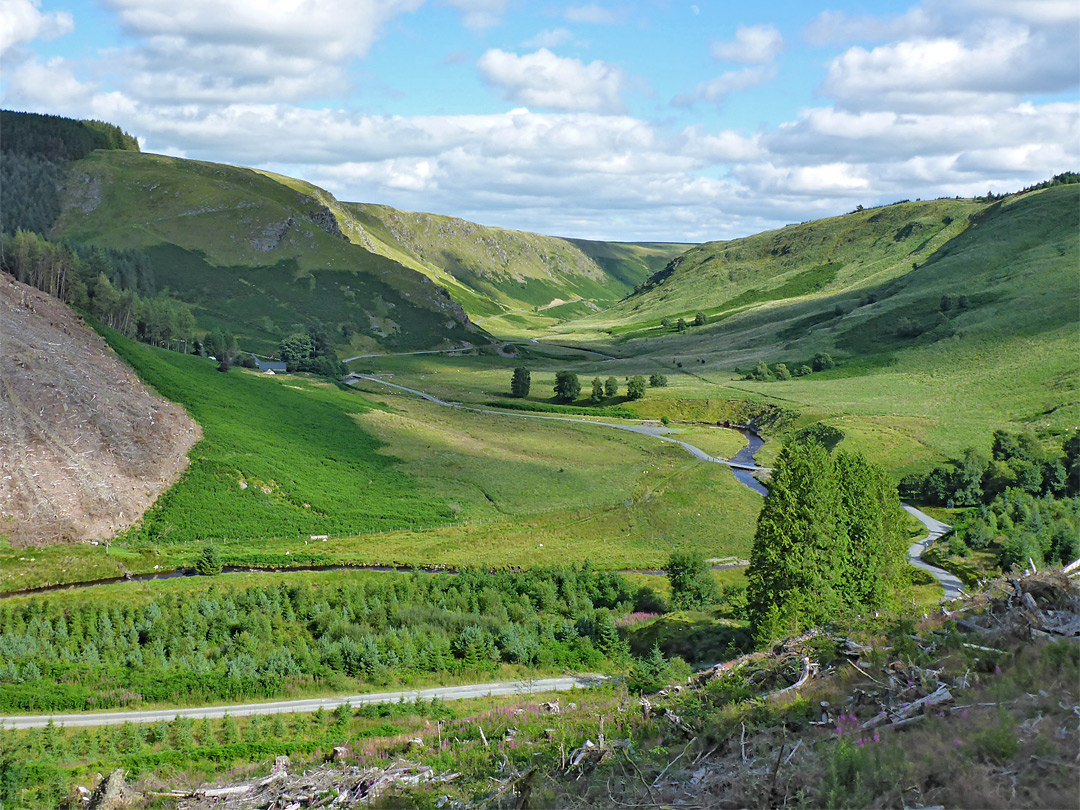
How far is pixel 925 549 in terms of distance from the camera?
3049 inches

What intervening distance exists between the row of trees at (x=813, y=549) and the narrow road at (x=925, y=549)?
7992mm

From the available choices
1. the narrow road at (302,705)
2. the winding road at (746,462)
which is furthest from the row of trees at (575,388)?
the narrow road at (302,705)

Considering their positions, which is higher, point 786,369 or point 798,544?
point 786,369

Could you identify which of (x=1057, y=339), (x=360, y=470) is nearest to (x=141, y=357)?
(x=360, y=470)

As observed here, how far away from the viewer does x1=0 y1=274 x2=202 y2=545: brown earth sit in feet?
210

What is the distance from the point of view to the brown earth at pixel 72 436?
2525 inches

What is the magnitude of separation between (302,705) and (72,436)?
48219 mm

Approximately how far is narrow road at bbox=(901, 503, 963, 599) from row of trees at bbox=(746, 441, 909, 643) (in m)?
7.99

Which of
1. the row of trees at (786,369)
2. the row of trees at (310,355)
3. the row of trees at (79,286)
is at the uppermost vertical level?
the row of trees at (79,286)

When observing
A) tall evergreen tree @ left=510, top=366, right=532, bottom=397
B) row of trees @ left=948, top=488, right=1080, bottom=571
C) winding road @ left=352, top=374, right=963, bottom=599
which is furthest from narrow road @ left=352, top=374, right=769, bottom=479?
row of trees @ left=948, top=488, right=1080, bottom=571

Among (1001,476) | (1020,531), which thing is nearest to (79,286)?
(1020,531)

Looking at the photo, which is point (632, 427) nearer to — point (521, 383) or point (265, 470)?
point (521, 383)

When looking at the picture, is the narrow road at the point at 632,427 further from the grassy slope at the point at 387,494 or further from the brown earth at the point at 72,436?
the brown earth at the point at 72,436

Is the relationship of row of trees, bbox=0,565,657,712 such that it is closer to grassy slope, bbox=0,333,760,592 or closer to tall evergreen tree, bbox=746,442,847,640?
tall evergreen tree, bbox=746,442,847,640
